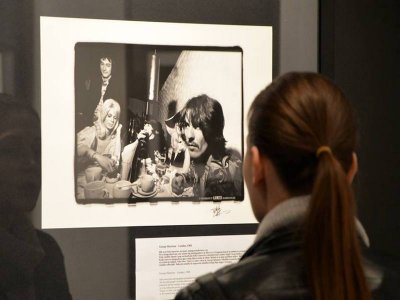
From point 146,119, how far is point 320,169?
587mm

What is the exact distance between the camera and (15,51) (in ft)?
4.38

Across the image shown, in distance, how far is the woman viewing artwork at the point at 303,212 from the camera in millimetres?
896

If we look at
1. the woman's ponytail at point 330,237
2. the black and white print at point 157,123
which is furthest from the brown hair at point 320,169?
the black and white print at point 157,123

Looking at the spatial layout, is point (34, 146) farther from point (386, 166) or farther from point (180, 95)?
point (386, 166)

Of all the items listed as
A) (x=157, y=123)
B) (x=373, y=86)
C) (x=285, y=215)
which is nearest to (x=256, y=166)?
(x=285, y=215)

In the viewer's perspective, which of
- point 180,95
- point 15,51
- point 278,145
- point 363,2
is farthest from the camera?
point 363,2

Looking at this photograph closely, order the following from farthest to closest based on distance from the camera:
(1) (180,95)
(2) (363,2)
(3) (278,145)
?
(2) (363,2), (1) (180,95), (3) (278,145)

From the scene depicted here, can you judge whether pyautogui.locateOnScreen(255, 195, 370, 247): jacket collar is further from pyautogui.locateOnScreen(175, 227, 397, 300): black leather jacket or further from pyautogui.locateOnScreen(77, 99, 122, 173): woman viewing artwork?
pyautogui.locateOnScreen(77, 99, 122, 173): woman viewing artwork

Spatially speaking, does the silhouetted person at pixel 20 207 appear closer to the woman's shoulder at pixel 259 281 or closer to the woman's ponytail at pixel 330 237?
the woman's shoulder at pixel 259 281

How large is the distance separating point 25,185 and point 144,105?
11.6 inches

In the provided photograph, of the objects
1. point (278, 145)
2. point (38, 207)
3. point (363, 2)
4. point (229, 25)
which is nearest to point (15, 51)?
point (38, 207)

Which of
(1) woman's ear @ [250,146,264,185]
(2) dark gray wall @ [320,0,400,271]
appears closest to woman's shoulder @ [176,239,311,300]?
(1) woman's ear @ [250,146,264,185]

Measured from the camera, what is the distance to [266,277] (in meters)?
0.89

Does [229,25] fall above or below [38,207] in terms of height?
above
